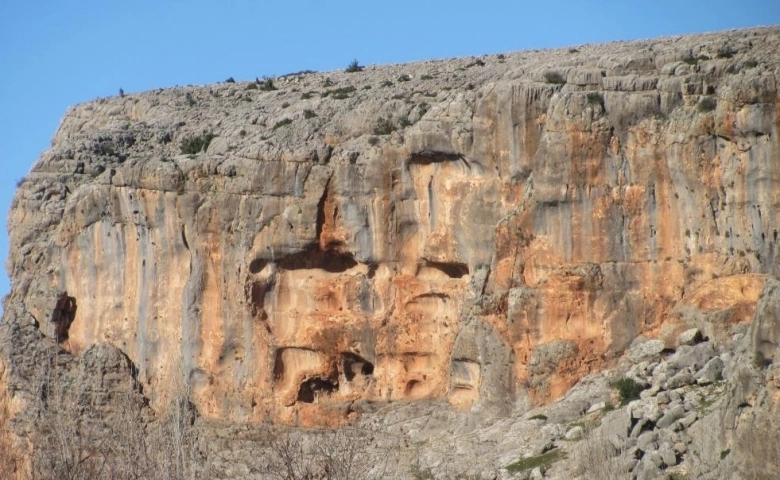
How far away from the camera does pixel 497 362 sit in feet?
203

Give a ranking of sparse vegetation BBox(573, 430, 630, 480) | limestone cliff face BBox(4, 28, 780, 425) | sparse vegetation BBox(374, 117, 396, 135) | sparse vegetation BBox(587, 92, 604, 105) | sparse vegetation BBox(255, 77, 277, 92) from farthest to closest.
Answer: sparse vegetation BBox(255, 77, 277, 92) < sparse vegetation BBox(374, 117, 396, 135) < sparse vegetation BBox(587, 92, 604, 105) < limestone cliff face BBox(4, 28, 780, 425) < sparse vegetation BBox(573, 430, 630, 480)

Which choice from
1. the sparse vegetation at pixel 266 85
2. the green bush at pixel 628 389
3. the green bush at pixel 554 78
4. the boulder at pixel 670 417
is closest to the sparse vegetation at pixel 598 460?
the boulder at pixel 670 417

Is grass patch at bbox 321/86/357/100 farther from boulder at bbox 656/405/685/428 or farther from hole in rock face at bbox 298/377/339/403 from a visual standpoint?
boulder at bbox 656/405/685/428

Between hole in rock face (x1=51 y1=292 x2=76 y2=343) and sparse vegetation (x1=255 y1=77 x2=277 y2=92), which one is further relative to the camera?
sparse vegetation (x1=255 y1=77 x2=277 y2=92)

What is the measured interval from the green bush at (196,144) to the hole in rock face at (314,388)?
7.97 meters

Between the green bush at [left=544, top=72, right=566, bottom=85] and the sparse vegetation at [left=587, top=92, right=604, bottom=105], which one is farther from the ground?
the green bush at [left=544, top=72, right=566, bottom=85]

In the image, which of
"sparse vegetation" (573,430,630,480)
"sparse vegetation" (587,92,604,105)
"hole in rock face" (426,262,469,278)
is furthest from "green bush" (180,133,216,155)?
"sparse vegetation" (573,430,630,480)

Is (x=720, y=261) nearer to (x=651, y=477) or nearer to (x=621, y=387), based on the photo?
(x=621, y=387)

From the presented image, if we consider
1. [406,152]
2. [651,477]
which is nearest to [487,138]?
[406,152]

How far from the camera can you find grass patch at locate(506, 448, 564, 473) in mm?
56656

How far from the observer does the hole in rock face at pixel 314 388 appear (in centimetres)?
6575

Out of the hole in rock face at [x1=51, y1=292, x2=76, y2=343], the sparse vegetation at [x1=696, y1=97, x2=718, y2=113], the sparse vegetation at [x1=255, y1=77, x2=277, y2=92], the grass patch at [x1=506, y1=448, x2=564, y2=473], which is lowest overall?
the grass patch at [x1=506, y1=448, x2=564, y2=473]

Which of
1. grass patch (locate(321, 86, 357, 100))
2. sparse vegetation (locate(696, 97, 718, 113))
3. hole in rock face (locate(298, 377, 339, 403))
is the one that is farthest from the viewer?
grass patch (locate(321, 86, 357, 100))

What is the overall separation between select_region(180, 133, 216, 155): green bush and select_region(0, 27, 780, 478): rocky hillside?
102mm
